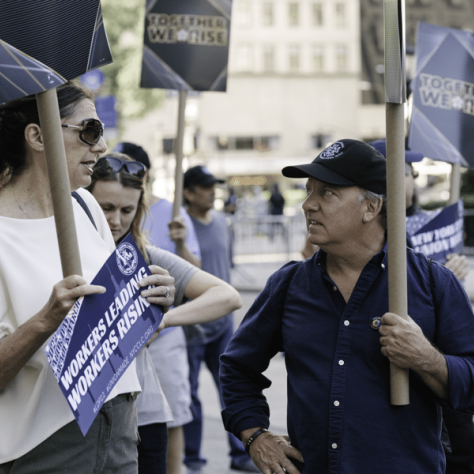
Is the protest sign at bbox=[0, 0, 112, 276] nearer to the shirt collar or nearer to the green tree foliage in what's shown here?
the shirt collar

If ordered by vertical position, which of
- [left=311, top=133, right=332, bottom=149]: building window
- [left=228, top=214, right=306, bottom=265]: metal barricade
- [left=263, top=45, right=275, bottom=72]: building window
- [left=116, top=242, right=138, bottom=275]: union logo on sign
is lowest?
[left=228, top=214, right=306, bottom=265]: metal barricade

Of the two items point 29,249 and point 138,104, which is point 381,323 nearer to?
point 29,249

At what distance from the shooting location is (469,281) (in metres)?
14.2

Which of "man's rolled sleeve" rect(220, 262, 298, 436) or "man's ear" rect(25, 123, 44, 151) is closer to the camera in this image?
"man's ear" rect(25, 123, 44, 151)

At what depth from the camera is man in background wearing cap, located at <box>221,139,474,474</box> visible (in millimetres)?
2162

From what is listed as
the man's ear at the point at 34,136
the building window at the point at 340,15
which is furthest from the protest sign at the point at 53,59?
the building window at the point at 340,15

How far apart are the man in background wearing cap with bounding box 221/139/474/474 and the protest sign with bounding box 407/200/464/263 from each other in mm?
1140

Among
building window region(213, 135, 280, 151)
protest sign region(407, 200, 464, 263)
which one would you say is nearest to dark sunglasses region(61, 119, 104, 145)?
protest sign region(407, 200, 464, 263)

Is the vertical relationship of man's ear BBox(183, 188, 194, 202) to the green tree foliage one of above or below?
below

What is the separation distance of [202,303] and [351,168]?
82 centimetres

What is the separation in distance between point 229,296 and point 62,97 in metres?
1.07

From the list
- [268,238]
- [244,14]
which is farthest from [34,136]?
[244,14]

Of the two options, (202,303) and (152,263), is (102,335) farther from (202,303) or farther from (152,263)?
(152,263)

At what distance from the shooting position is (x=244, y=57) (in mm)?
54969
